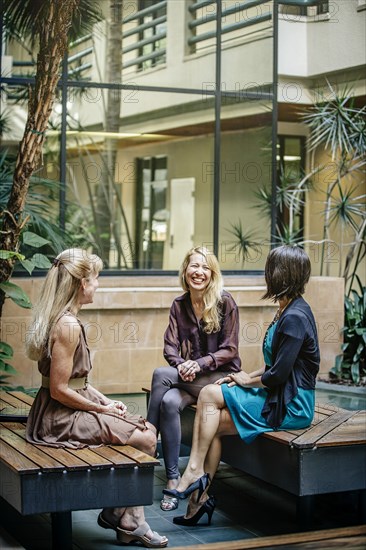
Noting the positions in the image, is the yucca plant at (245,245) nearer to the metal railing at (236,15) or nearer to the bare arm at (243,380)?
the metal railing at (236,15)

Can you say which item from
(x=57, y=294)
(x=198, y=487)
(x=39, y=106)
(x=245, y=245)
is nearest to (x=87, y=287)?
(x=57, y=294)

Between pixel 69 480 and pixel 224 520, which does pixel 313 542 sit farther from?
pixel 224 520

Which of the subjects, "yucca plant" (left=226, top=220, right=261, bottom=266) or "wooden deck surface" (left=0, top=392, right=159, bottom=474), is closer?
"wooden deck surface" (left=0, top=392, right=159, bottom=474)

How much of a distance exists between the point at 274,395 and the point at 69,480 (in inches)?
51.4

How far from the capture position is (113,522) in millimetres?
4777

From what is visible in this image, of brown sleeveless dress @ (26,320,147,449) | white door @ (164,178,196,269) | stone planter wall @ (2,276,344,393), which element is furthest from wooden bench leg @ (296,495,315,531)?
white door @ (164,178,196,269)

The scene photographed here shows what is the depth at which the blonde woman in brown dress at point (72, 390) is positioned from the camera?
4.66 m

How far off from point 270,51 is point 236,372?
5333 mm

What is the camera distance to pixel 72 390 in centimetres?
471

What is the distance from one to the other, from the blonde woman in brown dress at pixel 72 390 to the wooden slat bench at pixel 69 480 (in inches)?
5.7

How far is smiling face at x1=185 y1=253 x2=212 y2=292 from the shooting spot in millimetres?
5871

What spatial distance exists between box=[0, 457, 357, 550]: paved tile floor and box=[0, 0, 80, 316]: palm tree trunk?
191cm

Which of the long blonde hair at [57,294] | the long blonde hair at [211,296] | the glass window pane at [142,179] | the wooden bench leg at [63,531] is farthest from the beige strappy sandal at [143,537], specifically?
the glass window pane at [142,179]

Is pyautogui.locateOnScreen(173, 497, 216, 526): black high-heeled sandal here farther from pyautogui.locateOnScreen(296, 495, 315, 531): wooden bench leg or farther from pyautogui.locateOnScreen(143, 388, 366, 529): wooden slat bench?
pyautogui.locateOnScreen(296, 495, 315, 531): wooden bench leg
